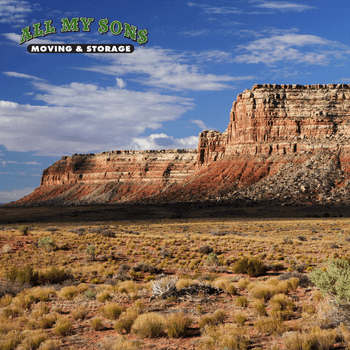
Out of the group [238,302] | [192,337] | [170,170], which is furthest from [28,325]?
[170,170]

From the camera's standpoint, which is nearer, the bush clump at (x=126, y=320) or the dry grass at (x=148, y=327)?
the dry grass at (x=148, y=327)

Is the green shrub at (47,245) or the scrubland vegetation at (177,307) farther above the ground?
the green shrub at (47,245)

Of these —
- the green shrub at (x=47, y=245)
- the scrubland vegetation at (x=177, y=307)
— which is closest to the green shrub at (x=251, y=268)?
the scrubland vegetation at (x=177, y=307)

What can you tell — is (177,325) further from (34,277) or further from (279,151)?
(279,151)

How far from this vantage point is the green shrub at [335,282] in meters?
8.27

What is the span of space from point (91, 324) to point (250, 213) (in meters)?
53.4

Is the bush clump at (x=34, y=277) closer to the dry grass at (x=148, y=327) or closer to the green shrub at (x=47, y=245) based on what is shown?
the dry grass at (x=148, y=327)

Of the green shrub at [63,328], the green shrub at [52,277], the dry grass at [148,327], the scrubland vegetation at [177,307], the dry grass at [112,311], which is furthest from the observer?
the green shrub at [52,277]

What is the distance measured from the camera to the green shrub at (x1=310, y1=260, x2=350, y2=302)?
27.1 ft

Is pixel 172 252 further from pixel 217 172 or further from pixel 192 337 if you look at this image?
pixel 217 172

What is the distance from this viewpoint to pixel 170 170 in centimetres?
13900

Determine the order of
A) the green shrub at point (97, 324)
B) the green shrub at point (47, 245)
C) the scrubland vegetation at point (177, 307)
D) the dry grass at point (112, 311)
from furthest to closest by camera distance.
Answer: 1. the green shrub at point (47, 245)
2. the dry grass at point (112, 311)
3. the green shrub at point (97, 324)
4. the scrubland vegetation at point (177, 307)

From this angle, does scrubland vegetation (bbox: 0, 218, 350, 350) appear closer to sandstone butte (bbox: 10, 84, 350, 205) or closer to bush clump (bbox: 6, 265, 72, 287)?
bush clump (bbox: 6, 265, 72, 287)

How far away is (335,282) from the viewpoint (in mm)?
8945
